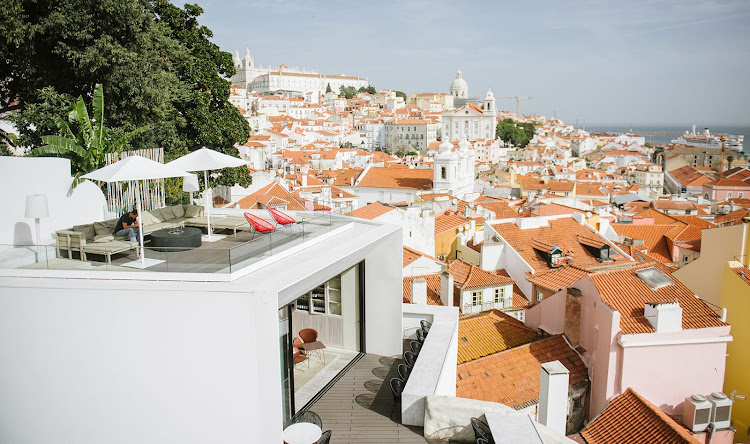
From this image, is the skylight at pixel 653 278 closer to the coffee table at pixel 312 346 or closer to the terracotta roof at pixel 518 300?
the terracotta roof at pixel 518 300

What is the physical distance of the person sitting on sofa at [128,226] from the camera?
24.5 ft

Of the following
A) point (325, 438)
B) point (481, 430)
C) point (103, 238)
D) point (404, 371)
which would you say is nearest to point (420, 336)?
point (404, 371)

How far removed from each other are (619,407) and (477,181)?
190ft

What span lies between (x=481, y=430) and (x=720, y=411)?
298 inches

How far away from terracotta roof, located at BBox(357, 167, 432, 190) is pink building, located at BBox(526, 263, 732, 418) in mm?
42369

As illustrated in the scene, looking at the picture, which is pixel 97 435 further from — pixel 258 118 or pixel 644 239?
pixel 258 118

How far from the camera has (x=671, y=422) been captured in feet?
34.4

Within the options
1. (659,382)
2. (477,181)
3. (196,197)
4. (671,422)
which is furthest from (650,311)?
(477,181)

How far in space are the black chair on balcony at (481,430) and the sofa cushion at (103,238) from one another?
495 cm

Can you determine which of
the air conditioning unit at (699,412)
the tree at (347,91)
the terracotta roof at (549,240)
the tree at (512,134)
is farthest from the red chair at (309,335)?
the tree at (347,91)

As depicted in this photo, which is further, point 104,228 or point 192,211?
point 192,211

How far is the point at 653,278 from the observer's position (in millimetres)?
13414

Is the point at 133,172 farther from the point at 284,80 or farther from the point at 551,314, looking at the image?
the point at 284,80

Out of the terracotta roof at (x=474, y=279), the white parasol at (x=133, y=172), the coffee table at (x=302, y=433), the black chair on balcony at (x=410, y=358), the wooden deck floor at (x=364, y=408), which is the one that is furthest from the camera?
the terracotta roof at (x=474, y=279)
